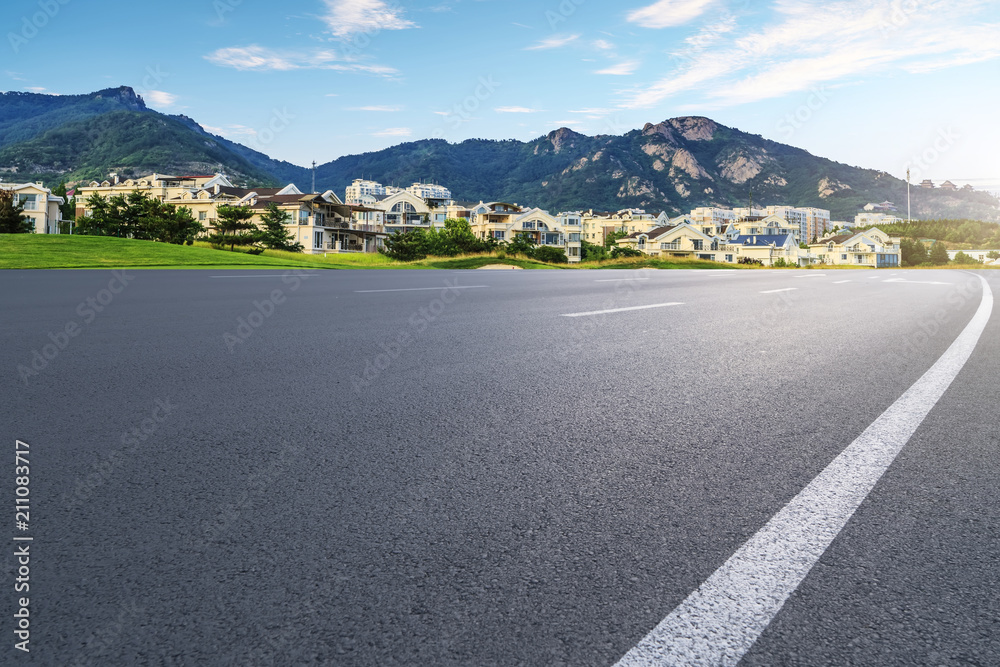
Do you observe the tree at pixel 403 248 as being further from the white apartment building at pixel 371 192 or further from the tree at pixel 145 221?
the white apartment building at pixel 371 192

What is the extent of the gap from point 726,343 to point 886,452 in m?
3.09

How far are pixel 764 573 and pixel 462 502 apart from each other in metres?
0.89

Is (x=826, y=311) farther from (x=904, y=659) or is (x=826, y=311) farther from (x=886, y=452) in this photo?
(x=904, y=659)

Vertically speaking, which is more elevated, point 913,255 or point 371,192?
point 371,192

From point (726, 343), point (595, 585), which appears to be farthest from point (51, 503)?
point (726, 343)

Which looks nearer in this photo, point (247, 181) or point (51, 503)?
point (51, 503)

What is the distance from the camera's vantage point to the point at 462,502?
7.09 feet

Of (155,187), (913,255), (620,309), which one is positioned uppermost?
(155,187)

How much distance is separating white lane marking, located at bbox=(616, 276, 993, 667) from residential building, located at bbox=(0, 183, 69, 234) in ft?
274

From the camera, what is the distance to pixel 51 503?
7.02ft

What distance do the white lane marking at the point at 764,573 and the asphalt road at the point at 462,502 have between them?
4 cm

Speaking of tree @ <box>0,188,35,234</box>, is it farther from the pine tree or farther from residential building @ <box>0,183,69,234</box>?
the pine tree

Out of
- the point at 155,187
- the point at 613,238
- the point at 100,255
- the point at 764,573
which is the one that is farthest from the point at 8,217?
the point at 613,238

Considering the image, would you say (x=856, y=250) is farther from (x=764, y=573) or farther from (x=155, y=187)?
(x=764, y=573)
